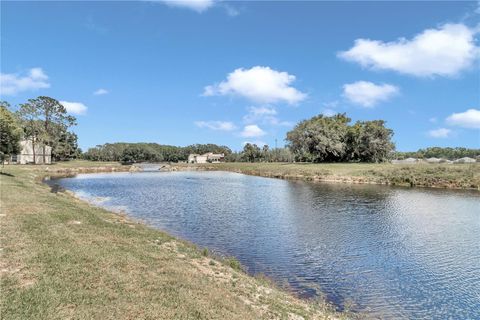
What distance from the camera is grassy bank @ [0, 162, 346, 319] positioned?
798 cm

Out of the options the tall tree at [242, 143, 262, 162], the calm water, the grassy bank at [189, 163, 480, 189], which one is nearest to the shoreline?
the grassy bank at [189, 163, 480, 189]

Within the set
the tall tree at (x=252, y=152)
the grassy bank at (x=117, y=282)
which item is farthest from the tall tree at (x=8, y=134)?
the tall tree at (x=252, y=152)

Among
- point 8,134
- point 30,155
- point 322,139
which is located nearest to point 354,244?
point 8,134

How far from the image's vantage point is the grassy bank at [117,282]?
798 cm

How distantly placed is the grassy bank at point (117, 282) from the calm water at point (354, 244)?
8.70 ft

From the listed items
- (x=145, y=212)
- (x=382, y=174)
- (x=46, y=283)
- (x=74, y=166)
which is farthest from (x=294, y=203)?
(x=74, y=166)

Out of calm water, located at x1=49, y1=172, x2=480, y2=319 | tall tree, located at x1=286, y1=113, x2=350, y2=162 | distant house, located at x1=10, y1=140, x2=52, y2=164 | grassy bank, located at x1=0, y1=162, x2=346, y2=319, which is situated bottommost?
calm water, located at x1=49, y1=172, x2=480, y2=319

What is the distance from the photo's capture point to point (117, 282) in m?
9.55

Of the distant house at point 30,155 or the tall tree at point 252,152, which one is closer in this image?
the distant house at point 30,155

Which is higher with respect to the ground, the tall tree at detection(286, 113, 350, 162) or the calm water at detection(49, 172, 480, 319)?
the tall tree at detection(286, 113, 350, 162)

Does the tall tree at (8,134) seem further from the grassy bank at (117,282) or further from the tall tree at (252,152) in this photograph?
the tall tree at (252,152)

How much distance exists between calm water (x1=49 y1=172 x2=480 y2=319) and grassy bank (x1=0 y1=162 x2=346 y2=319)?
8.70ft

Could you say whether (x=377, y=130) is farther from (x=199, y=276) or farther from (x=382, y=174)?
(x=199, y=276)

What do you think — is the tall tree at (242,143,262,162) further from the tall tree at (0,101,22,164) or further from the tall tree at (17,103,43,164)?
the tall tree at (0,101,22,164)
